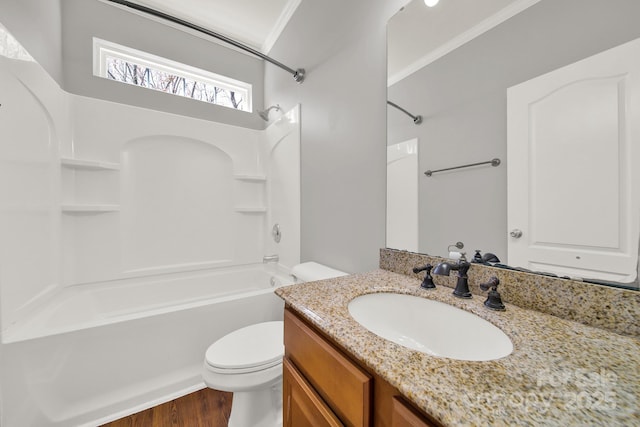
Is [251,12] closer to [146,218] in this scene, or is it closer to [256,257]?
[146,218]

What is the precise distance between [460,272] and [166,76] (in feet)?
9.75

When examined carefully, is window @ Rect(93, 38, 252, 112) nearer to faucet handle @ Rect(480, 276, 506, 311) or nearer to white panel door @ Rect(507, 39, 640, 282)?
white panel door @ Rect(507, 39, 640, 282)

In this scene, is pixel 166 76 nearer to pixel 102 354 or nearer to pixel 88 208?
pixel 88 208

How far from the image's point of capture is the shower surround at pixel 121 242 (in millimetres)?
1276

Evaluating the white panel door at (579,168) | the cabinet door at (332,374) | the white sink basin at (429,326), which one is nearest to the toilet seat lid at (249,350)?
the cabinet door at (332,374)

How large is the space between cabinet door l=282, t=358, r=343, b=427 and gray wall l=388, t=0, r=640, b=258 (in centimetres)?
71

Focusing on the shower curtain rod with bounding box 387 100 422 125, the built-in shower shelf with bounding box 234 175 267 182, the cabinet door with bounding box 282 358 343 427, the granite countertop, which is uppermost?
the shower curtain rod with bounding box 387 100 422 125

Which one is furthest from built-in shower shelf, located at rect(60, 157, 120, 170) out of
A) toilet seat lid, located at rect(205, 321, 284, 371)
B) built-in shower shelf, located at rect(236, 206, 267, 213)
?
toilet seat lid, located at rect(205, 321, 284, 371)

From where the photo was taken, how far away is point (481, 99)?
89 cm

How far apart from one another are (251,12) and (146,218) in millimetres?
2109

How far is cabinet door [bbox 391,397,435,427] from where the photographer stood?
405mm

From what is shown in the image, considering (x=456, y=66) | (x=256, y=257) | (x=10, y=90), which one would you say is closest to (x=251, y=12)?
(x=10, y=90)

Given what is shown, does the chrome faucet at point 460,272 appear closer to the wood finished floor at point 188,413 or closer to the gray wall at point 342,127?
the gray wall at point 342,127

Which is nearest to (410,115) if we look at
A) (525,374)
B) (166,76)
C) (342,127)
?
(342,127)
